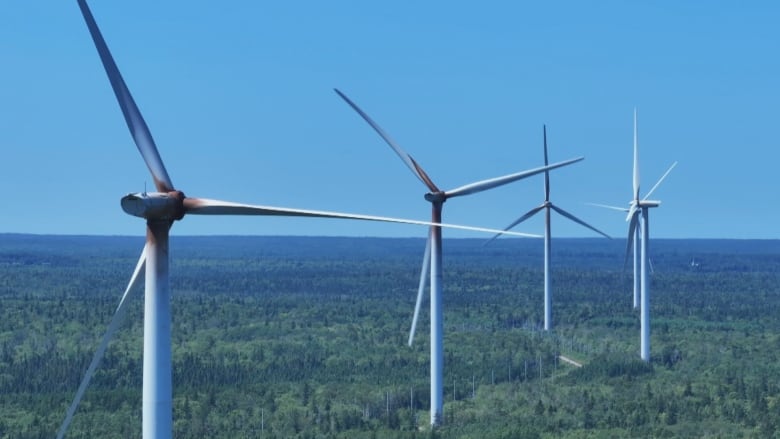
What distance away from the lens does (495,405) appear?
7806 cm

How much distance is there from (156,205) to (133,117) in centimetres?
329

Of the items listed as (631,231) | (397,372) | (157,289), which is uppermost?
(631,231)

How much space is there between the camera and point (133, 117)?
31.8 metres

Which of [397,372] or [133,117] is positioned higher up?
[133,117]

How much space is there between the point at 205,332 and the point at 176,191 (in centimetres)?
9829

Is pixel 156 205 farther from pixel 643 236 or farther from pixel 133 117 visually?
pixel 643 236

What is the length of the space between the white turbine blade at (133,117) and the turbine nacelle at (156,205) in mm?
764

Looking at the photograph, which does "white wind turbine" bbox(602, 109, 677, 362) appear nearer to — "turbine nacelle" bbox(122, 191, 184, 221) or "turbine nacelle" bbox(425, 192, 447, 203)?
"turbine nacelle" bbox(425, 192, 447, 203)

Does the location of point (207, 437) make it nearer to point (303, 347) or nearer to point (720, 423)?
point (720, 423)

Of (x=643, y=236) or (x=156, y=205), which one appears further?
(x=643, y=236)

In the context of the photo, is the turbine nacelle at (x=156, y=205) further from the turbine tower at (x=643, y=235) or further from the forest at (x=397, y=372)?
the turbine tower at (x=643, y=235)

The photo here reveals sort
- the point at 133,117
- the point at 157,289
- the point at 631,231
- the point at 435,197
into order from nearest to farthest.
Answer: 1. the point at 157,289
2. the point at 133,117
3. the point at 435,197
4. the point at 631,231

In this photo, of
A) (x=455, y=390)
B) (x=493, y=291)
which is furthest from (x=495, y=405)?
(x=493, y=291)

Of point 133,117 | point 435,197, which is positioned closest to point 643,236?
point 435,197
